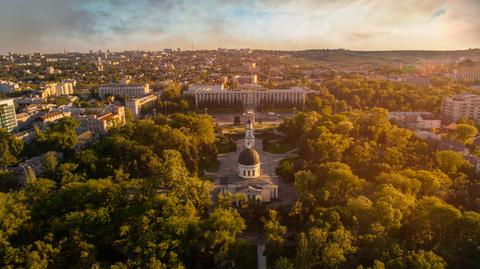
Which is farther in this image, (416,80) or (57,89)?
(416,80)

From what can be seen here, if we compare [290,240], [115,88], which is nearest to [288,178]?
[290,240]

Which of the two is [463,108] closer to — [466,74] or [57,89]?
[466,74]

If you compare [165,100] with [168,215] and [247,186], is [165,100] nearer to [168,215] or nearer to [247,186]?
[247,186]

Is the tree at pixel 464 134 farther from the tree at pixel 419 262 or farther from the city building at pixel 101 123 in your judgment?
the city building at pixel 101 123

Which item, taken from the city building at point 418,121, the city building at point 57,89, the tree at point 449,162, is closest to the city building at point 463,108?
the city building at point 418,121

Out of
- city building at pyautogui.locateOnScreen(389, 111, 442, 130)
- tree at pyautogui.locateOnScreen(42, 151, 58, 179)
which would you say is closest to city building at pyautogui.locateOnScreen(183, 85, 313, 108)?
city building at pyautogui.locateOnScreen(389, 111, 442, 130)

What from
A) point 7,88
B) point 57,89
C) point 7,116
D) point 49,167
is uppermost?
point 7,88

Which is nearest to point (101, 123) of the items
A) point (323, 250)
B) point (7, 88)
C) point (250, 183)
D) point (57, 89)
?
point (250, 183)
